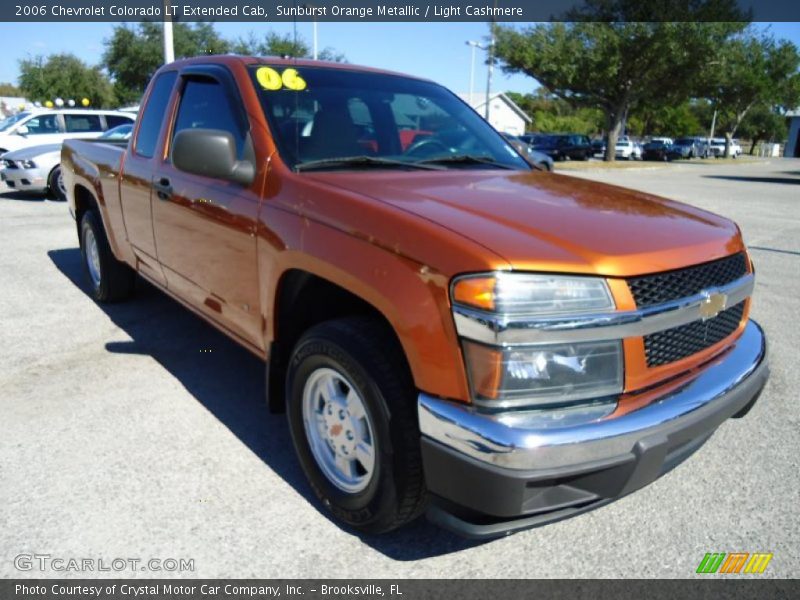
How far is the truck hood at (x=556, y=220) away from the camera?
2000 millimetres

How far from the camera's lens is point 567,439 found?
1.87 metres

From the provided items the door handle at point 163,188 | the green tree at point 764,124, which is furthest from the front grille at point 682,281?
the green tree at point 764,124

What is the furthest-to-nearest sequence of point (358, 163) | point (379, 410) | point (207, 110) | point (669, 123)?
1. point (669, 123)
2. point (207, 110)
3. point (358, 163)
4. point (379, 410)

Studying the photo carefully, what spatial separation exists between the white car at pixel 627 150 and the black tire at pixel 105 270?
46.1 meters

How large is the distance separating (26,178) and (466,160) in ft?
35.6

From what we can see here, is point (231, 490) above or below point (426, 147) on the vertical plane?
below

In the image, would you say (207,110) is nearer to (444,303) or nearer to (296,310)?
(296,310)

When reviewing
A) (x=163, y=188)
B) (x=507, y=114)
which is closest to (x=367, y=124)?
(x=163, y=188)

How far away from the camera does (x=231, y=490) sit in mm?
2781

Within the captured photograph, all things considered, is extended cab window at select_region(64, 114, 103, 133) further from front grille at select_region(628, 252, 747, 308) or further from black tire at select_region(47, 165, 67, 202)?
front grille at select_region(628, 252, 747, 308)

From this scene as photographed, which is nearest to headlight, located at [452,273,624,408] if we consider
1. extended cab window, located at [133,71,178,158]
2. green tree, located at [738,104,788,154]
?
extended cab window, located at [133,71,178,158]

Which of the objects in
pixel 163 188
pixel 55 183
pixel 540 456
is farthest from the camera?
pixel 55 183

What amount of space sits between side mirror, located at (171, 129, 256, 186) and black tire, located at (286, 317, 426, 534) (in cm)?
84

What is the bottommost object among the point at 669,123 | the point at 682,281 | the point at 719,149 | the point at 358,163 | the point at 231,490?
the point at 231,490
